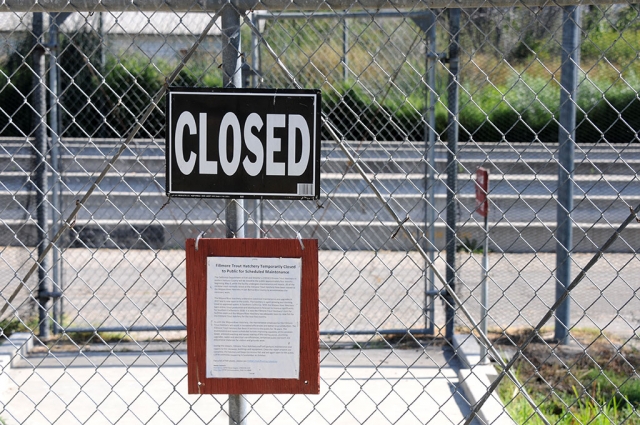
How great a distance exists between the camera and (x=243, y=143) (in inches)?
83.3

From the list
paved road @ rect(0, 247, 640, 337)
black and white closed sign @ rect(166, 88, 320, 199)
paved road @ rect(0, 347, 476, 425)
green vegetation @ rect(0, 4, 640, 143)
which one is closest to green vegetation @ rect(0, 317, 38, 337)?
paved road @ rect(0, 247, 640, 337)

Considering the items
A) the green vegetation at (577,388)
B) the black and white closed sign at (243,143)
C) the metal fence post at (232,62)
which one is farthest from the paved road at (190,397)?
the black and white closed sign at (243,143)

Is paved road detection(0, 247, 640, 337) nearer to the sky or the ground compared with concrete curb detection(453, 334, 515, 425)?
nearer to the sky

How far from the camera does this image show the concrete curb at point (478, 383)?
3678 millimetres

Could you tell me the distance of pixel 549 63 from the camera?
857 centimetres

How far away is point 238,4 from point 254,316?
38.4 inches

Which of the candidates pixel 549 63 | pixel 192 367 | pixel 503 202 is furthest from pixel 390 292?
pixel 192 367

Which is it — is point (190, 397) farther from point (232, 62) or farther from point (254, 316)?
point (232, 62)

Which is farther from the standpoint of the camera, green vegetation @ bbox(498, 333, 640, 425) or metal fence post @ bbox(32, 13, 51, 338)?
metal fence post @ bbox(32, 13, 51, 338)

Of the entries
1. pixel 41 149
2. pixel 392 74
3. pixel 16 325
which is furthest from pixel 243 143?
pixel 16 325

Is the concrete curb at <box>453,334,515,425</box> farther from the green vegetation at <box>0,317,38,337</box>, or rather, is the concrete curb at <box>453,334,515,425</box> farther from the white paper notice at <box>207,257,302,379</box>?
the green vegetation at <box>0,317,38,337</box>

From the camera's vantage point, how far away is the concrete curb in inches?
145

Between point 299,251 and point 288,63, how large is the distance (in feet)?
16.9

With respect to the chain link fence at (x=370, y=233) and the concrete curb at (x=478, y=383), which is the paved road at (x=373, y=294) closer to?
the chain link fence at (x=370, y=233)
